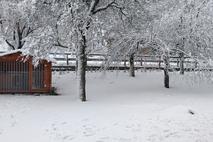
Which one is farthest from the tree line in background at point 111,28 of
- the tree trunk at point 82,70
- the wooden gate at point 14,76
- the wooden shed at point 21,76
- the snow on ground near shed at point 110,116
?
the snow on ground near shed at point 110,116

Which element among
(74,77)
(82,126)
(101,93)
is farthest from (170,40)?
(82,126)

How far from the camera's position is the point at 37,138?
11703 millimetres

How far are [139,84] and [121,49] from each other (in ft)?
12.5

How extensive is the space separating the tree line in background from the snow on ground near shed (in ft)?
6.28

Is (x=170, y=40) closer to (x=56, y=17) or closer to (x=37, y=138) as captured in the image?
(x=56, y=17)

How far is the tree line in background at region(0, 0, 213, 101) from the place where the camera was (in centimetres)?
1919

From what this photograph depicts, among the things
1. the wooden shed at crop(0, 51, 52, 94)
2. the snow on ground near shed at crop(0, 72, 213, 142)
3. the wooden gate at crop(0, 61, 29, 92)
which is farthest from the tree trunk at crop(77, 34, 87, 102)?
the wooden gate at crop(0, 61, 29, 92)

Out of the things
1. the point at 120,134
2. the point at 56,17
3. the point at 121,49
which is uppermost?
the point at 56,17

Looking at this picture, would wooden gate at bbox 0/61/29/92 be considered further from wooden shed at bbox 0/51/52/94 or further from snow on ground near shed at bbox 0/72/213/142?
snow on ground near shed at bbox 0/72/213/142

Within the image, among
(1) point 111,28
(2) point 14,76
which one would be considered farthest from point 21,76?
(1) point 111,28

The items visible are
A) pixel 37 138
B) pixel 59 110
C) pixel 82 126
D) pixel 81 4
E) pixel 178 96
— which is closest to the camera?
pixel 37 138

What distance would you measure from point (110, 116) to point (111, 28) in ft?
25.7

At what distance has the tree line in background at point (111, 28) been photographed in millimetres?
19188

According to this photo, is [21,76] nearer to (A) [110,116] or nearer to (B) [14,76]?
(B) [14,76]
